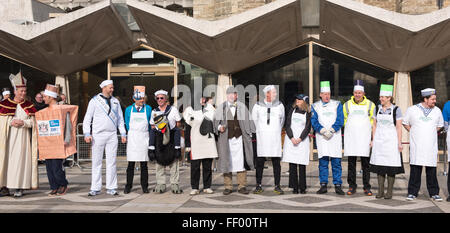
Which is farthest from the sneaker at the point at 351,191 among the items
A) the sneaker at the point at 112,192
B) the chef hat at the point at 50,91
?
the chef hat at the point at 50,91

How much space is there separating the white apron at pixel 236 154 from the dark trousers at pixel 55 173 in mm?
2787

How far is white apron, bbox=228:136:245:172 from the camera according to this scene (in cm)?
869

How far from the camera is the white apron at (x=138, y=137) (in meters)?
8.78

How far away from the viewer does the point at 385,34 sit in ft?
40.9

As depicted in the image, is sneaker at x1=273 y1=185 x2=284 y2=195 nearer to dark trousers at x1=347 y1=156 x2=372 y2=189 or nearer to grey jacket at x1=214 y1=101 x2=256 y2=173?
grey jacket at x1=214 y1=101 x2=256 y2=173

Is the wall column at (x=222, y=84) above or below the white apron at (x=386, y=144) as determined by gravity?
above

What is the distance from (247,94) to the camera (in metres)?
14.8

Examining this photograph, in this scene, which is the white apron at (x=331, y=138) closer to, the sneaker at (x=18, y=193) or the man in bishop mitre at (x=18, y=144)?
the man in bishop mitre at (x=18, y=144)

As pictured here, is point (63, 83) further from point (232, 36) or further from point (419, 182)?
point (419, 182)

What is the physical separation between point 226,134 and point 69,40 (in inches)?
267

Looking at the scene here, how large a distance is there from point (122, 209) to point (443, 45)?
29.7 ft

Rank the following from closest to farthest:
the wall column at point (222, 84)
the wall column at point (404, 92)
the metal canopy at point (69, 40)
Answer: the metal canopy at point (69, 40), the wall column at point (404, 92), the wall column at point (222, 84)
